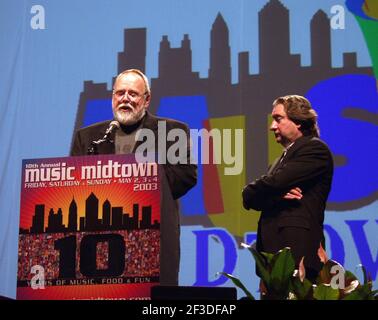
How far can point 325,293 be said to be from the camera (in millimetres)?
2334

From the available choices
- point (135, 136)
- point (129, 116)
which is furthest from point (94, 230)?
point (129, 116)

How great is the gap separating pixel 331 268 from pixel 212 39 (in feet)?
9.86

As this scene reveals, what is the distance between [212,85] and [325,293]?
3.09 metres

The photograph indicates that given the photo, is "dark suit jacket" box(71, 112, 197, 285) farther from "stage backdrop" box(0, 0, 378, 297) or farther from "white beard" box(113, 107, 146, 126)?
"stage backdrop" box(0, 0, 378, 297)

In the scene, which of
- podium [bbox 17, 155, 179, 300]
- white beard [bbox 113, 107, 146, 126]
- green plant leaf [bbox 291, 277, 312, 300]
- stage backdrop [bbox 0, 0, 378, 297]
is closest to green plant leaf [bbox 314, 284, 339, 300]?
green plant leaf [bbox 291, 277, 312, 300]

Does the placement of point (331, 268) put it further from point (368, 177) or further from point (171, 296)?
point (368, 177)

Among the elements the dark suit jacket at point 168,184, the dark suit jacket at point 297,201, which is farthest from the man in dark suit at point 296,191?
the dark suit jacket at point 168,184

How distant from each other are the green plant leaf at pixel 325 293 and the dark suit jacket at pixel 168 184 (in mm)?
551

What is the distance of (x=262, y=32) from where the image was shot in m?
5.32

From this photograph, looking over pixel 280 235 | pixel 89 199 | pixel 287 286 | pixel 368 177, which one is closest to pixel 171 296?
pixel 287 286

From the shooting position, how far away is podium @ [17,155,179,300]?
262 cm
